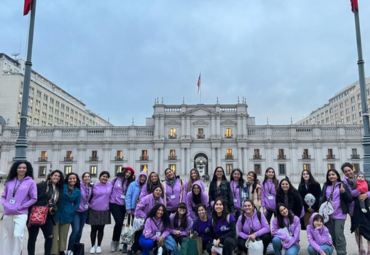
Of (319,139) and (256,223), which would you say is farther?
(319,139)

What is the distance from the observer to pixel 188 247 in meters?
6.07

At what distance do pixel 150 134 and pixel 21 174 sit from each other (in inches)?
1545

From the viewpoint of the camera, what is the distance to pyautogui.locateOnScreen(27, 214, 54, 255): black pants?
598 centimetres

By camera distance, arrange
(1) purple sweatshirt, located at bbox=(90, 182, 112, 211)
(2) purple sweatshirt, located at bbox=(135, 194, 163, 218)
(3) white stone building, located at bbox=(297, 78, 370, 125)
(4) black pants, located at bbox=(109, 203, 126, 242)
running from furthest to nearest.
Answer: (3) white stone building, located at bbox=(297, 78, 370, 125) < (4) black pants, located at bbox=(109, 203, 126, 242) < (1) purple sweatshirt, located at bbox=(90, 182, 112, 211) < (2) purple sweatshirt, located at bbox=(135, 194, 163, 218)

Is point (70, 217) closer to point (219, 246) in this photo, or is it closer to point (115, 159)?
point (219, 246)

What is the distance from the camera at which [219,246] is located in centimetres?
608

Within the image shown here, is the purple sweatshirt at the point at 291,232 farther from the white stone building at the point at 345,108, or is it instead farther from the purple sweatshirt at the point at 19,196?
the white stone building at the point at 345,108

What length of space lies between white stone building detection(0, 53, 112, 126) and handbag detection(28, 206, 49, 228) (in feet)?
176

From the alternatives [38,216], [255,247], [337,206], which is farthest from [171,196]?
[337,206]

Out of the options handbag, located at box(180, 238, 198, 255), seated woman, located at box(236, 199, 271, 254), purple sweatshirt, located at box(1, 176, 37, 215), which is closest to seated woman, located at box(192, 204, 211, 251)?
handbag, located at box(180, 238, 198, 255)

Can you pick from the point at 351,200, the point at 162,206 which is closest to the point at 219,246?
the point at 162,206

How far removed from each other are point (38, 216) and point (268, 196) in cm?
557

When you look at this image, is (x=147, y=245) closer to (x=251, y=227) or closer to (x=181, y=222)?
(x=181, y=222)

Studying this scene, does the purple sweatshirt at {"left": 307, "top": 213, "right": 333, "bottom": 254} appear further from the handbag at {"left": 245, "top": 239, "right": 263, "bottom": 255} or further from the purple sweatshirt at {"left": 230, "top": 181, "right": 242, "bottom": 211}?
the purple sweatshirt at {"left": 230, "top": 181, "right": 242, "bottom": 211}
